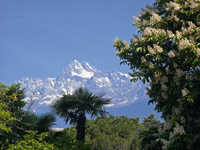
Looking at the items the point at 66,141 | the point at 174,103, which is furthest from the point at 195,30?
the point at 66,141

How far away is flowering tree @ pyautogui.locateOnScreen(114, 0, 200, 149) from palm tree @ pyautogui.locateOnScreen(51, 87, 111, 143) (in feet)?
20.6

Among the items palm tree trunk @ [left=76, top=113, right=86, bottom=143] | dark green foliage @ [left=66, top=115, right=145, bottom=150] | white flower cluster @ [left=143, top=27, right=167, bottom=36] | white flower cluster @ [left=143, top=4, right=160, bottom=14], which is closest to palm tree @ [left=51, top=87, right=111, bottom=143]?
palm tree trunk @ [left=76, top=113, right=86, bottom=143]

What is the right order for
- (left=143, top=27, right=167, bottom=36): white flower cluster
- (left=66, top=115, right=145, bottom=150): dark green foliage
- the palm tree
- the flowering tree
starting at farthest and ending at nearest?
(left=66, top=115, right=145, bottom=150): dark green foliage → the palm tree → (left=143, top=27, right=167, bottom=36): white flower cluster → the flowering tree

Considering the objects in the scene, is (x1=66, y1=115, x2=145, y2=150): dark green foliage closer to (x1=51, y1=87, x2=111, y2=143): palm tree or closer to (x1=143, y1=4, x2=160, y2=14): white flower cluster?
(x1=51, y1=87, x2=111, y2=143): palm tree

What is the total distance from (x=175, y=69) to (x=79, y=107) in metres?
9.02

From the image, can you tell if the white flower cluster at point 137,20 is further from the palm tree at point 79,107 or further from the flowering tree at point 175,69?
the palm tree at point 79,107

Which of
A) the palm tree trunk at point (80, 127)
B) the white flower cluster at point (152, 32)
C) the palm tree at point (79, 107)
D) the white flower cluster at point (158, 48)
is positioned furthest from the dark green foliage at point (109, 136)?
the white flower cluster at point (158, 48)

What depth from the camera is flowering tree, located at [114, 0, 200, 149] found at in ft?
27.7

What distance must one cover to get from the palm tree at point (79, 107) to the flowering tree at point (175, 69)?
6.28 m

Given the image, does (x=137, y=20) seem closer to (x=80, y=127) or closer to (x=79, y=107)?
(x=79, y=107)

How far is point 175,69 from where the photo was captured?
32.2 feet

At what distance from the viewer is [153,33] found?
10.2 metres

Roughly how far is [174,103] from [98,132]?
87.1 ft

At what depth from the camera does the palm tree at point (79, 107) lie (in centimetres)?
1730
